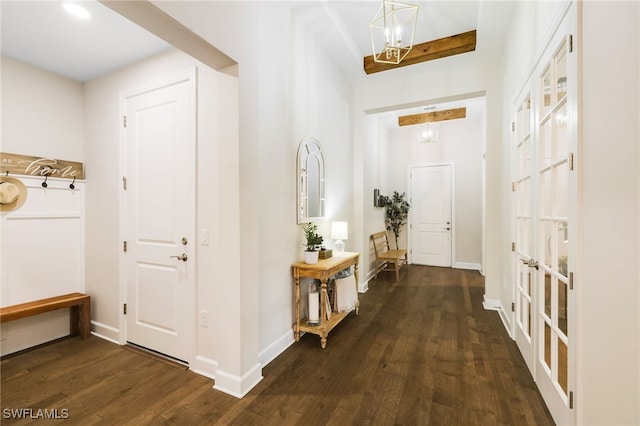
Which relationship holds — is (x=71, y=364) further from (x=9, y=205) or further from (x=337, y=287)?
(x=337, y=287)

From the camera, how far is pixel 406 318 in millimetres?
3256

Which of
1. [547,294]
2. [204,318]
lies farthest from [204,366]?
[547,294]

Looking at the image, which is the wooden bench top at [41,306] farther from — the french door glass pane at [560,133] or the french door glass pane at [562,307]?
the french door glass pane at [560,133]

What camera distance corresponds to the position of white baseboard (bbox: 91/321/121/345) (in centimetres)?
280

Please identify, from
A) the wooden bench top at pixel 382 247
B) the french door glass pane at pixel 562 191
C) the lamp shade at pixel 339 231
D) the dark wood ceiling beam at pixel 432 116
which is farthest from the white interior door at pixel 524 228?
the dark wood ceiling beam at pixel 432 116

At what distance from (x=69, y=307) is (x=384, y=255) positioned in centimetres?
456

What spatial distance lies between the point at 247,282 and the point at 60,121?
2903 millimetres

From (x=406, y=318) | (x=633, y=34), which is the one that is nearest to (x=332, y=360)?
(x=406, y=318)

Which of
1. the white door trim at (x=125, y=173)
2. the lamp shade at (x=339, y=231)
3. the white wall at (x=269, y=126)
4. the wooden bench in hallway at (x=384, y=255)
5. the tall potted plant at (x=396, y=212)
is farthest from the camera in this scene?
the tall potted plant at (x=396, y=212)

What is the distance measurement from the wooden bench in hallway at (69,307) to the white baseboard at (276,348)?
2101 millimetres

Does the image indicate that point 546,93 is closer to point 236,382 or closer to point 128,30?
point 236,382

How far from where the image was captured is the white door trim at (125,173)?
224 cm

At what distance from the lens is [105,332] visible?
9.46ft
